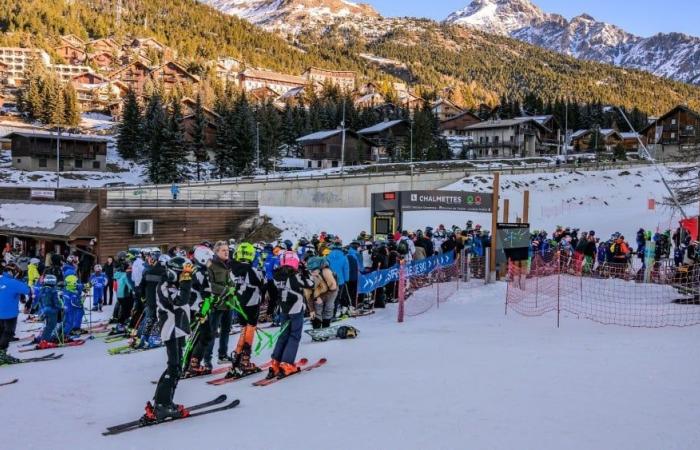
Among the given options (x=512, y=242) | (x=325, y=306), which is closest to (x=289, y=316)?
(x=325, y=306)

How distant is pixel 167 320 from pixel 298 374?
7.14 ft

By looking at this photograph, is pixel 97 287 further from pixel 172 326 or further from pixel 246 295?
pixel 172 326

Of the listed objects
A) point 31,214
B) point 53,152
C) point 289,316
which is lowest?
point 289,316

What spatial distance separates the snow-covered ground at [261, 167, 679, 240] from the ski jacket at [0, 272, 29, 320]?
22.3 metres

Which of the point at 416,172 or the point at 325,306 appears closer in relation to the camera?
the point at 325,306

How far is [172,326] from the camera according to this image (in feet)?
20.6

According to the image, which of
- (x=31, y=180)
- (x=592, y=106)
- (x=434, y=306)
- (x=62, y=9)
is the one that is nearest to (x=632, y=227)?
(x=434, y=306)

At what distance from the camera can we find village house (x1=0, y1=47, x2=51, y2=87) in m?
116

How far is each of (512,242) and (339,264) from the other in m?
6.86

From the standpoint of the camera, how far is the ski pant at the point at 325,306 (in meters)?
10.9

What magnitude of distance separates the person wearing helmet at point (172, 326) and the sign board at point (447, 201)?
13597mm

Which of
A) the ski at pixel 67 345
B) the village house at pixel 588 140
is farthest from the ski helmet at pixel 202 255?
the village house at pixel 588 140

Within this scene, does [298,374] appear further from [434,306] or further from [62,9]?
[62,9]

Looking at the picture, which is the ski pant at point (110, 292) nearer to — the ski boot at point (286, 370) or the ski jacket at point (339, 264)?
the ski jacket at point (339, 264)
